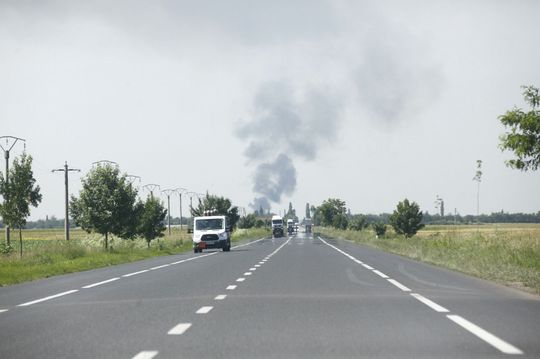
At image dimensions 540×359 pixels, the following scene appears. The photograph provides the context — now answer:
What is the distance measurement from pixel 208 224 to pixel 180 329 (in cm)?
3848

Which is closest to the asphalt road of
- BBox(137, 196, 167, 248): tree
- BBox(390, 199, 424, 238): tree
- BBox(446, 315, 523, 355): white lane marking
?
BBox(446, 315, 523, 355): white lane marking

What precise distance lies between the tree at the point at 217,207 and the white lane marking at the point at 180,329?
110076mm

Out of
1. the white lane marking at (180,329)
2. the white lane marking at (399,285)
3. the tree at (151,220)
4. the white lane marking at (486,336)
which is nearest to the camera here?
the white lane marking at (486,336)

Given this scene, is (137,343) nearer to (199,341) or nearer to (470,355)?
(199,341)

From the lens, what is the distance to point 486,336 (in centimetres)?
918

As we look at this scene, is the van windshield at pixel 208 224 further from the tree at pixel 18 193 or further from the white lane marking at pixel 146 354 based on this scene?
the white lane marking at pixel 146 354

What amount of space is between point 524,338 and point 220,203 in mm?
117370

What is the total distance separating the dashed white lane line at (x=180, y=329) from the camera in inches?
384

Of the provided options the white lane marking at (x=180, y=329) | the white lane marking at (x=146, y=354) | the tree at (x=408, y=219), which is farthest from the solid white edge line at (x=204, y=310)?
the tree at (x=408, y=219)

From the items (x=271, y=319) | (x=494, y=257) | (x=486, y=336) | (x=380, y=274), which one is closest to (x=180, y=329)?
(x=271, y=319)

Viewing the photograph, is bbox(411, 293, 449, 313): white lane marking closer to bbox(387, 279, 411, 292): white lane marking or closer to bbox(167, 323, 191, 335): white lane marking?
bbox(387, 279, 411, 292): white lane marking

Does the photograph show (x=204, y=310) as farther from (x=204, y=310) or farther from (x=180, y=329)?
(x=180, y=329)

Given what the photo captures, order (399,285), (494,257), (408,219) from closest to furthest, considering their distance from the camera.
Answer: (399,285) → (494,257) → (408,219)

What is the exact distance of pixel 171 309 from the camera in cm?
1262
